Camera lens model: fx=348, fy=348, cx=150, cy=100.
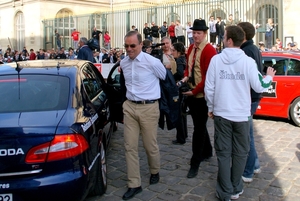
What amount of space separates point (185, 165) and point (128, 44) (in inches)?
87.7

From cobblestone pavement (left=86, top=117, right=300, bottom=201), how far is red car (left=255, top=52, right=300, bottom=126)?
1.18 metres

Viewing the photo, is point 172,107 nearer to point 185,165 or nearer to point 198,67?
point 198,67

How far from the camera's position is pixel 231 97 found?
3650mm

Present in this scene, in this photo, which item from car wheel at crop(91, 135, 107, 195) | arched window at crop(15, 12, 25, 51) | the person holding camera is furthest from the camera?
arched window at crop(15, 12, 25, 51)

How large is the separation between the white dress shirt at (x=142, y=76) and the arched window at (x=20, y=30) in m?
30.5

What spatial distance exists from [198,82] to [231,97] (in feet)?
3.39

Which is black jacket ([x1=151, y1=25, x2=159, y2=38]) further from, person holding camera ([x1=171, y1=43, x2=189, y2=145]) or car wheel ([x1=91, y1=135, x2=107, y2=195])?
car wheel ([x1=91, y1=135, x2=107, y2=195])

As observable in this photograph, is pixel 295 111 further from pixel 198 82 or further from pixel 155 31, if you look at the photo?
pixel 155 31

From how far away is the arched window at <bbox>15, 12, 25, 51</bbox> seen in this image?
105ft

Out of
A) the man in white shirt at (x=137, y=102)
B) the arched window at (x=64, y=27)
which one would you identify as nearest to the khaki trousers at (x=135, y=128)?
the man in white shirt at (x=137, y=102)

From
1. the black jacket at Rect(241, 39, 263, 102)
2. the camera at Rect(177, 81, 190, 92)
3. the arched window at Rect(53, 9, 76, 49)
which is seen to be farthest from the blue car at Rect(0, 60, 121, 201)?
the arched window at Rect(53, 9, 76, 49)

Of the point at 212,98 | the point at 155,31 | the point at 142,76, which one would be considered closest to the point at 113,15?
the point at 155,31

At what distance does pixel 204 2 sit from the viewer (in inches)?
771

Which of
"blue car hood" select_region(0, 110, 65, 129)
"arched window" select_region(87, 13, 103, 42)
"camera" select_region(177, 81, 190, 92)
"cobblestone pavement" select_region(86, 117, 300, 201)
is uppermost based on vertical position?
"arched window" select_region(87, 13, 103, 42)
